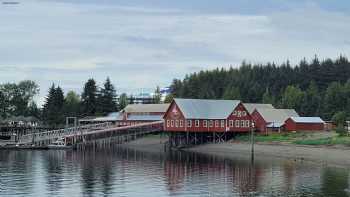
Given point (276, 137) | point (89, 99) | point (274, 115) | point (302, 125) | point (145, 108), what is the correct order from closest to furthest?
point (276, 137) < point (302, 125) < point (274, 115) < point (145, 108) < point (89, 99)

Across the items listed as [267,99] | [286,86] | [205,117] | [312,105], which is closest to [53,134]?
[205,117]

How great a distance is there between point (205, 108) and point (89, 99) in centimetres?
5160

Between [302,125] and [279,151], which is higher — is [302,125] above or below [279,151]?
above

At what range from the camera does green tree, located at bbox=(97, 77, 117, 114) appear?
16450 cm

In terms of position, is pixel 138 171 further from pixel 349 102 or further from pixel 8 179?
pixel 349 102

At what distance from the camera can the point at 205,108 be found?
11969 cm

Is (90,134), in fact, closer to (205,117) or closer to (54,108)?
(205,117)

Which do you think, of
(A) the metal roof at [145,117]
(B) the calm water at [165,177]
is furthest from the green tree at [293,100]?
(B) the calm water at [165,177]

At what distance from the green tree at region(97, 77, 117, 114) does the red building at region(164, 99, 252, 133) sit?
46800 millimetres

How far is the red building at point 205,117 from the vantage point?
11649cm

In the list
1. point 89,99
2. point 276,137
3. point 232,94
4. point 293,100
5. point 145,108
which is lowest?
point 276,137

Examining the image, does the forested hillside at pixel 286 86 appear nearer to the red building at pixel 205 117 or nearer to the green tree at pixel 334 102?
the green tree at pixel 334 102

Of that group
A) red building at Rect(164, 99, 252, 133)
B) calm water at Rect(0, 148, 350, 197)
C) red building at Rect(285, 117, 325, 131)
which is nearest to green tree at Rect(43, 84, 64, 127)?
red building at Rect(164, 99, 252, 133)

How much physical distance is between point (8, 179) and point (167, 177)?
48.8 ft
